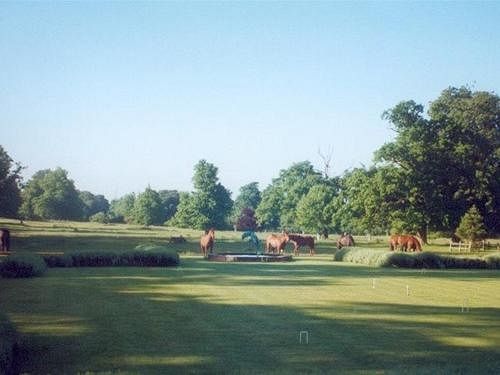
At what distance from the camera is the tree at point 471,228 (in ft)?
168

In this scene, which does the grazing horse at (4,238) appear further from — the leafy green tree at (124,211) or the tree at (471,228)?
the leafy green tree at (124,211)

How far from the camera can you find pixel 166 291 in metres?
20.8

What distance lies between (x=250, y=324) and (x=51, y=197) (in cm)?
9621

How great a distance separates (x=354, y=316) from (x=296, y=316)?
1.65 m

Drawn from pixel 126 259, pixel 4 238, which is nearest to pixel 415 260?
pixel 126 259

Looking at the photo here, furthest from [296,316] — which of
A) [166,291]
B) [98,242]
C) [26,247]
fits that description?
[98,242]

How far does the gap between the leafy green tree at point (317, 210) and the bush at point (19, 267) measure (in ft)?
177

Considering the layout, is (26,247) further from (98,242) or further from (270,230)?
(270,230)

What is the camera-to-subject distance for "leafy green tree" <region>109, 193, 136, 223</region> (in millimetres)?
122400

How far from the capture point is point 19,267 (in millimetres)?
24734

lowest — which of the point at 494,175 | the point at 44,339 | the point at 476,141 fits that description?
the point at 44,339

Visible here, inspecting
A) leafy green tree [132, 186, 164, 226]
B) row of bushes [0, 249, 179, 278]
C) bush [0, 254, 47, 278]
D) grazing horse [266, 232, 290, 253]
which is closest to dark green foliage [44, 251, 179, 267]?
row of bushes [0, 249, 179, 278]

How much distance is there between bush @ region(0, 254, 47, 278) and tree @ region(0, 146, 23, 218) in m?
36.1

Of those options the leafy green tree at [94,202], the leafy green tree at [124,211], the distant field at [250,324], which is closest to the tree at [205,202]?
the leafy green tree at [124,211]
